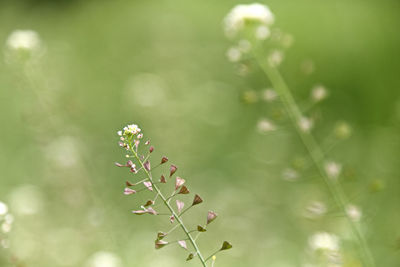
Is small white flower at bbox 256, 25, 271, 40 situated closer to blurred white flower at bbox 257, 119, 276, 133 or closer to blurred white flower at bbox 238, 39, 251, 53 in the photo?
blurred white flower at bbox 238, 39, 251, 53

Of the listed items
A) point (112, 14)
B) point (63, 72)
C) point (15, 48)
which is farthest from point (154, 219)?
point (112, 14)

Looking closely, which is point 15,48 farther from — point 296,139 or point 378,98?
point 378,98

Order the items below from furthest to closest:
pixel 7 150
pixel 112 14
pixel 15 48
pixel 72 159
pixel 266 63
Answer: pixel 112 14 → pixel 7 150 → pixel 72 159 → pixel 15 48 → pixel 266 63

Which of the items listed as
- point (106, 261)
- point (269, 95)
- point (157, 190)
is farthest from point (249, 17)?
point (157, 190)

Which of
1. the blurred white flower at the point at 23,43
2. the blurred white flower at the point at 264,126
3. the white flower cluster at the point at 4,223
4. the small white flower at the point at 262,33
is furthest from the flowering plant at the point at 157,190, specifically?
the blurred white flower at the point at 23,43

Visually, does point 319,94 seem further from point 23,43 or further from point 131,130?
point 23,43

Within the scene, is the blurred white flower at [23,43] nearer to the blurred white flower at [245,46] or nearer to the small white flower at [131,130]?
the blurred white flower at [245,46]

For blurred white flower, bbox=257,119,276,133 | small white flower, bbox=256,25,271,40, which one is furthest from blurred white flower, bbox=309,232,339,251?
small white flower, bbox=256,25,271,40

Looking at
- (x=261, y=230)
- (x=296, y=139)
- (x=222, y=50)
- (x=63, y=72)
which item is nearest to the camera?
(x=261, y=230)
